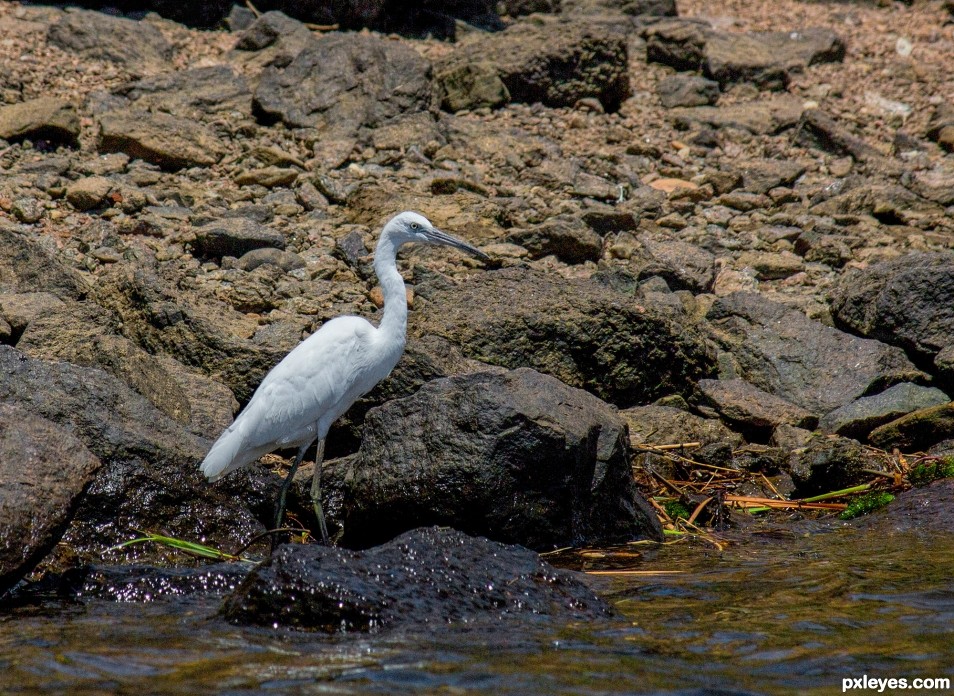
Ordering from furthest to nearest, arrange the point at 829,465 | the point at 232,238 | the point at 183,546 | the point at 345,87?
1. the point at 345,87
2. the point at 232,238
3. the point at 829,465
4. the point at 183,546

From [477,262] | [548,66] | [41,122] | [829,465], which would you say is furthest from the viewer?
[548,66]

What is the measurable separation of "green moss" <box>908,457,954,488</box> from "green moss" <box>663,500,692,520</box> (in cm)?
148

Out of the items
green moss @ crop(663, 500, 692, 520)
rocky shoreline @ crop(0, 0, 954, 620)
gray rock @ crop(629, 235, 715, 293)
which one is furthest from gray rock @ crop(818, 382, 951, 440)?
gray rock @ crop(629, 235, 715, 293)

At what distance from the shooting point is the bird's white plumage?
6.48m

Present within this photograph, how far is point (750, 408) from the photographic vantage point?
8109 mm

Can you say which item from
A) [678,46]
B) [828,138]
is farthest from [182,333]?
[678,46]

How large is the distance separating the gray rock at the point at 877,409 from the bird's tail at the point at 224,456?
4.19 metres

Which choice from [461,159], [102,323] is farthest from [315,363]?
[461,159]

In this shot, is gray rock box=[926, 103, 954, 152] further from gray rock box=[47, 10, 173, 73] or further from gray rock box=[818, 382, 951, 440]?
gray rock box=[47, 10, 173, 73]

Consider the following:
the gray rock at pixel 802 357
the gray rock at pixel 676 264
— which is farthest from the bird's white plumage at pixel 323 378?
the gray rock at pixel 676 264

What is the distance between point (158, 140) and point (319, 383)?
5.06 meters

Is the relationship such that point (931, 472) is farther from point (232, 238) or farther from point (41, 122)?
point (41, 122)

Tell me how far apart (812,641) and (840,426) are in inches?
139

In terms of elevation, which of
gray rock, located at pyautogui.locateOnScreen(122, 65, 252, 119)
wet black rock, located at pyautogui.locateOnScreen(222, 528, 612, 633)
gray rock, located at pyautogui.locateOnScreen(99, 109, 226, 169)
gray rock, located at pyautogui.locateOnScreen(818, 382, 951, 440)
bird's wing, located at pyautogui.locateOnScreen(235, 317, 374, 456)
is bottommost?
wet black rock, located at pyautogui.locateOnScreen(222, 528, 612, 633)
